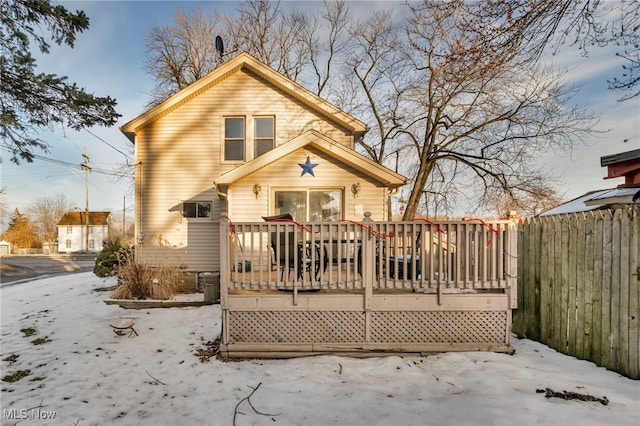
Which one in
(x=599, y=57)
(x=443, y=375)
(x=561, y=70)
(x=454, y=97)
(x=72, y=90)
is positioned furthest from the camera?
(x=454, y=97)

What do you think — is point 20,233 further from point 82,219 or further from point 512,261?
point 512,261

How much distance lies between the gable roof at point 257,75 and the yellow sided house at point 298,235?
43 millimetres

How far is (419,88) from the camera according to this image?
1348 cm

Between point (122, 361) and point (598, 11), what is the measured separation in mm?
7961

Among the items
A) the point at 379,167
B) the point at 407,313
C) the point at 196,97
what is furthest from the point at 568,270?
the point at 196,97

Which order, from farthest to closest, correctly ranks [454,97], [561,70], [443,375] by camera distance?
[454,97] < [561,70] < [443,375]

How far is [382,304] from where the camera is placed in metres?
4.25

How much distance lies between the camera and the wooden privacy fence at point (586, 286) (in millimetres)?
3320

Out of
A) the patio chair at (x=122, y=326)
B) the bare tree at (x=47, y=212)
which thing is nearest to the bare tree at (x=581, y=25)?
the patio chair at (x=122, y=326)

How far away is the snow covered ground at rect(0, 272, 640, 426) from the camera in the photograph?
9.15ft

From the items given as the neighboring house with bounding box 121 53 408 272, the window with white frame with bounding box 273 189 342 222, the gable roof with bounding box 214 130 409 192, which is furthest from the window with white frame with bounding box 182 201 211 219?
the window with white frame with bounding box 273 189 342 222

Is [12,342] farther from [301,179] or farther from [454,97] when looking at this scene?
[454,97]

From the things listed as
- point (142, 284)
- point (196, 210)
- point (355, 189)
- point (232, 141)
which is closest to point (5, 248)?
point (196, 210)

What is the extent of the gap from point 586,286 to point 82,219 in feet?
189
